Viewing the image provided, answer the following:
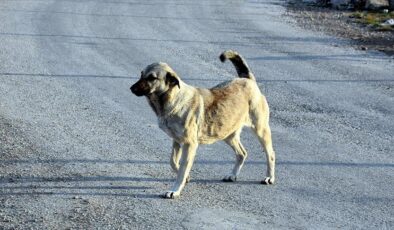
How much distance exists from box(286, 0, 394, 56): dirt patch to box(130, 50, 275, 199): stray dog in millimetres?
9191

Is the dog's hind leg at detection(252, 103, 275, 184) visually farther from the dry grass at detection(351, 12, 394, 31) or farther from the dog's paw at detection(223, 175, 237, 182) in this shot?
the dry grass at detection(351, 12, 394, 31)

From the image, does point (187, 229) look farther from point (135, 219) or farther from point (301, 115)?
point (301, 115)

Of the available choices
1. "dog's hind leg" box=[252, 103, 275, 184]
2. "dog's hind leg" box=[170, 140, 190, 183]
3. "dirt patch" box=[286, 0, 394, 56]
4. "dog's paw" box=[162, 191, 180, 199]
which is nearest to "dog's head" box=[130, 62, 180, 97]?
"dog's hind leg" box=[170, 140, 190, 183]

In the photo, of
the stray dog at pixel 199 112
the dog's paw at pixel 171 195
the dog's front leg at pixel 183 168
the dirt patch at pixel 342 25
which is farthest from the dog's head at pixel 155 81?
the dirt patch at pixel 342 25

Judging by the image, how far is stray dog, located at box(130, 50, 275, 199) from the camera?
7660mm

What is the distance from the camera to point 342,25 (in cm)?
2083

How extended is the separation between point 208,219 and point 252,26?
14477 millimetres

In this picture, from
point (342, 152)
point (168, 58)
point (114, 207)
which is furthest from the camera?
point (168, 58)

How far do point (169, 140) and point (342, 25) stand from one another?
11.7 meters

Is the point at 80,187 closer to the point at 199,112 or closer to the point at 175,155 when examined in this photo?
the point at 175,155

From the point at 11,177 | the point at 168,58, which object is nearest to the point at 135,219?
the point at 11,177

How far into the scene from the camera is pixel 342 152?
385 inches

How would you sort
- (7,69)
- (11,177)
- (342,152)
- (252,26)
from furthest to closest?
(252,26) < (7,69) < (342,152) < (11,177)

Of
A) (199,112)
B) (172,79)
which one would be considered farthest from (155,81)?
(199,112)
